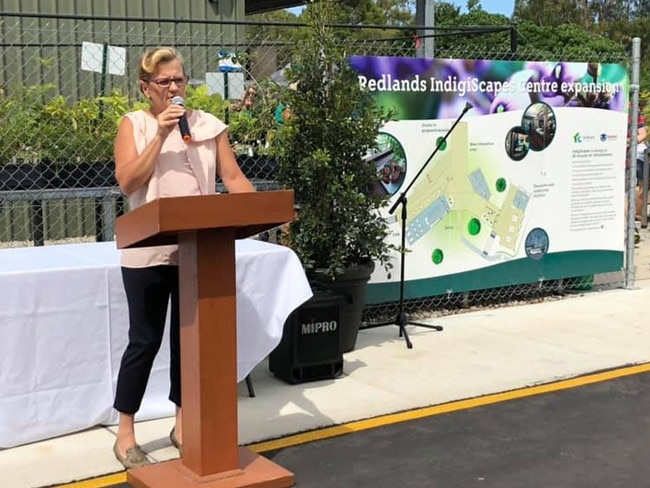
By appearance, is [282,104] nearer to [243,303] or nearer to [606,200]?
[243,303]

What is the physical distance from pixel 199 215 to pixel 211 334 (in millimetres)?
532

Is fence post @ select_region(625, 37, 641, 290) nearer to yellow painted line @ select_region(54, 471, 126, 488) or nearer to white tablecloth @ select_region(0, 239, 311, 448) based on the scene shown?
white tablecloth @ select_region(0, 239, 311, 448)

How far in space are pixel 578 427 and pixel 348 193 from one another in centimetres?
209

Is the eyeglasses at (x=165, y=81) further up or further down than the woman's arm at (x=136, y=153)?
further up

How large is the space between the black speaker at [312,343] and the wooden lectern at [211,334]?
1.72m

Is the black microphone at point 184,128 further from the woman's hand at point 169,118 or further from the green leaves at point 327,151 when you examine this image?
the green leaves at point 327,151

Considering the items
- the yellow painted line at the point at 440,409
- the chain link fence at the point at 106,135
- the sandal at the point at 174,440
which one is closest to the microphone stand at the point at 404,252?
the chain link fence at the point at 106,135

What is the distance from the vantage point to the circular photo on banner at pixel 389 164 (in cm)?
664

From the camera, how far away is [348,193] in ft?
18.8

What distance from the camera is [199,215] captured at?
3301mm

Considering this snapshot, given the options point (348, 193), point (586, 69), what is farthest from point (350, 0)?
point (348, 193)

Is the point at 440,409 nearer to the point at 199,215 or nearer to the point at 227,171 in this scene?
the point at 227,171

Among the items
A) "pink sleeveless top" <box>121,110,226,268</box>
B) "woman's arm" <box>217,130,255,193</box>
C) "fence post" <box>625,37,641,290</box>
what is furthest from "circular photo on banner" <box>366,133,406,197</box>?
"pink sleeveless top" <box>121,110,226,268</box>

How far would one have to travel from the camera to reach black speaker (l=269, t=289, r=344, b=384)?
5.38m
